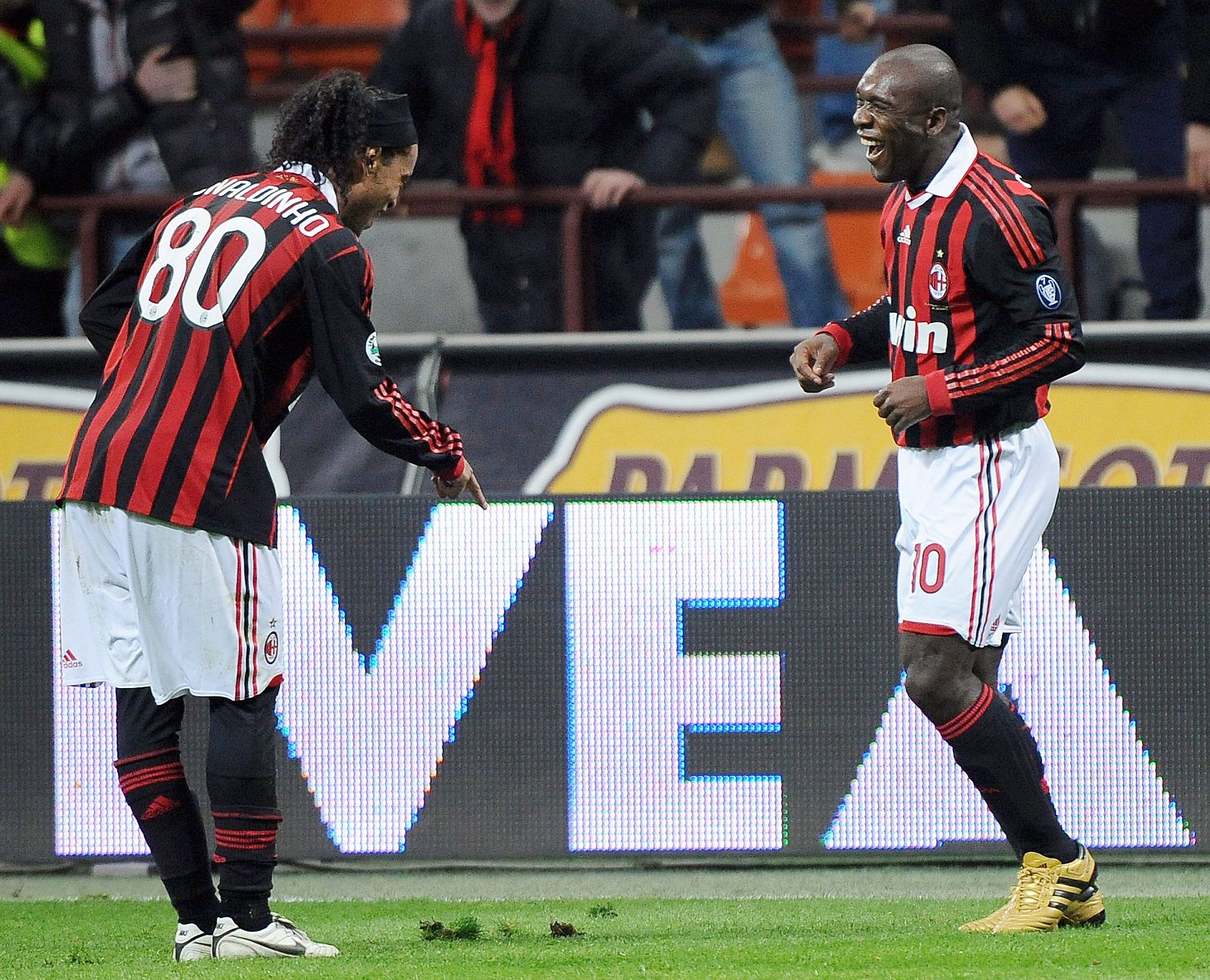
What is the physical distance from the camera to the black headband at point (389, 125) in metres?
3.78

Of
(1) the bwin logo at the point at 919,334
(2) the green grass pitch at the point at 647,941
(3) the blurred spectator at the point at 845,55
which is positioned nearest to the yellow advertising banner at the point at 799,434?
(3) the blurred spectator at the point at 845,55

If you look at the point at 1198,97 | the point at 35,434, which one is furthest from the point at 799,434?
the point at 35,434

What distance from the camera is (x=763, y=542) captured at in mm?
5047

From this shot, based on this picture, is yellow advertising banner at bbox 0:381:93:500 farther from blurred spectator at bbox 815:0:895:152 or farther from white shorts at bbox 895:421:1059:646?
white shorts at bbox 895:421:1059:646

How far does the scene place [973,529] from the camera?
12.4 ft

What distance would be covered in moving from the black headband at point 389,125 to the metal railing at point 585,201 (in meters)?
3.46

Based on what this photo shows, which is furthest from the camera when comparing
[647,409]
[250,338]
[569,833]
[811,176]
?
[811,176]

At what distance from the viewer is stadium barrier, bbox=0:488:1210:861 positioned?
4949mm

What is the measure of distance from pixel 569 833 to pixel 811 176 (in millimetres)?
3615

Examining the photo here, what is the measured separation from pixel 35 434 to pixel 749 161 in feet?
9.87

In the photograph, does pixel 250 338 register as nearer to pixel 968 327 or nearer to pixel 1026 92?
pixel 968 327

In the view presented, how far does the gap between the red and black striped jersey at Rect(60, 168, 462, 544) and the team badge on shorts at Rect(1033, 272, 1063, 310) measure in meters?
1.29

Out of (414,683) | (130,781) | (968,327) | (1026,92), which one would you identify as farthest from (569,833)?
(1026,92)

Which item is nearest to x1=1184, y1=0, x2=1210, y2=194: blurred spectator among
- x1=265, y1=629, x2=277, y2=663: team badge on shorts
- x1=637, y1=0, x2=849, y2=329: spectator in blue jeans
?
x1=637, y1=0, x2=849, y2=329: spectator in blue jeans
